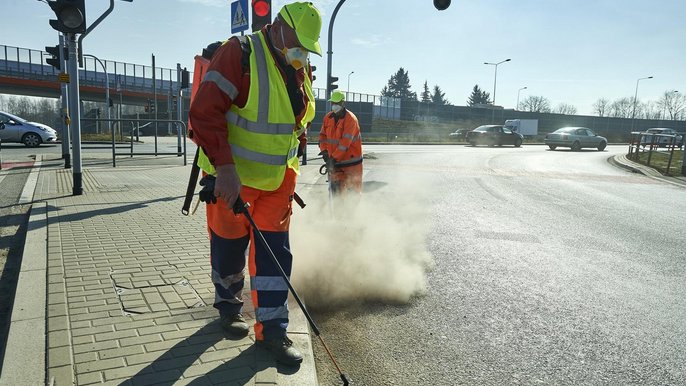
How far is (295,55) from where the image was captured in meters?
2.84

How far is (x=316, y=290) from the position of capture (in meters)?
4.06

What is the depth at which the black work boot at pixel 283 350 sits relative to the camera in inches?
108

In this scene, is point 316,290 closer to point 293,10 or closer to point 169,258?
point 169,258

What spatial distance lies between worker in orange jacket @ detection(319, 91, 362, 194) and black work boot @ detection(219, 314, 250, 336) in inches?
134

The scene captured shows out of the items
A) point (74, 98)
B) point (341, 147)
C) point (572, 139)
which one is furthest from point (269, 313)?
point (572, 139)

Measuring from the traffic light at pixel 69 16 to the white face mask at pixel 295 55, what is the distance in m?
6.43

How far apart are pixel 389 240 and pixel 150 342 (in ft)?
9.66

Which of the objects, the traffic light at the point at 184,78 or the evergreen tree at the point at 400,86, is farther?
the evergreen tree at the point at 400,86

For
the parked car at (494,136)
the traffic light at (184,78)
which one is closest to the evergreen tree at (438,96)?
the parked car at (494,136)

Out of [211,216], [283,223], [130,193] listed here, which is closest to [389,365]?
[283,223]

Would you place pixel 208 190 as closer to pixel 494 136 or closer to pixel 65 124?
pixel 65 124

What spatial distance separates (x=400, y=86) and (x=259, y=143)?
344ft

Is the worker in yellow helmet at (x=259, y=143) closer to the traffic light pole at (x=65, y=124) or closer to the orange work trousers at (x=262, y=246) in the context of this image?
the orange work trousers at (x=262, y=246)

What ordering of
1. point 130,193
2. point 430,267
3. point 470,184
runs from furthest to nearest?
point 470,184, point 130,193, point 430,267
